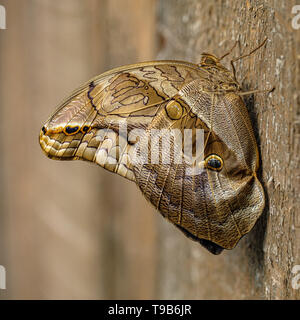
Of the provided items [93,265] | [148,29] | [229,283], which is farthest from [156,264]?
[148,29]

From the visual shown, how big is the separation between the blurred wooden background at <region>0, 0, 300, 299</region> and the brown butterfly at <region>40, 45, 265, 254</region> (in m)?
0.05

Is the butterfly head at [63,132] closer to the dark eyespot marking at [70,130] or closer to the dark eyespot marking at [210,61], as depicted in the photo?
the dark eyespot marking at [70,130]

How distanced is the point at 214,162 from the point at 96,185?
91 centimetres

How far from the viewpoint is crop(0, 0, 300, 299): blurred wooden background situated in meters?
1.09

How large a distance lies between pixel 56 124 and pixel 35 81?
1000 millimetres

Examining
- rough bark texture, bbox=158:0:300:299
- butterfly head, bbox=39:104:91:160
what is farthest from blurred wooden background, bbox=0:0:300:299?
butterfly head, bbox=39:104:91:160

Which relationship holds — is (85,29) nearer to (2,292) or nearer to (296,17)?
(296,17)

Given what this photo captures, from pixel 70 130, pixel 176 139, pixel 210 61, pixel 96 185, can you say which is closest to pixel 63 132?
pixel 70 130

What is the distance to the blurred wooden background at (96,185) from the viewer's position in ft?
3.56

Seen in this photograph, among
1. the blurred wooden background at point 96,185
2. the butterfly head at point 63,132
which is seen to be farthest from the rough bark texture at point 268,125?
the butterfly head at point 63,132

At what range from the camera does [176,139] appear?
937 mm

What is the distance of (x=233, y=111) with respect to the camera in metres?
0.91

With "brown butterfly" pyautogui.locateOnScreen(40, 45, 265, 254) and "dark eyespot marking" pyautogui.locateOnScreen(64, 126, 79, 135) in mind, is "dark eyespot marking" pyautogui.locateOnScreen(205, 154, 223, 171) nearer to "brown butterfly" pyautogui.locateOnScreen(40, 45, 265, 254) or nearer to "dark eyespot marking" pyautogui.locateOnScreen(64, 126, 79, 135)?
"brown butterfly" pyautogui.locateOnScreen(40, 45, 265, 254)

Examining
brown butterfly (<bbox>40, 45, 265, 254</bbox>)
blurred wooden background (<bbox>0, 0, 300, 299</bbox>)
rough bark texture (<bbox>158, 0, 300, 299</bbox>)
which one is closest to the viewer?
rough bark texture (<bbox>158, 0, 300, 299</bbox>)
